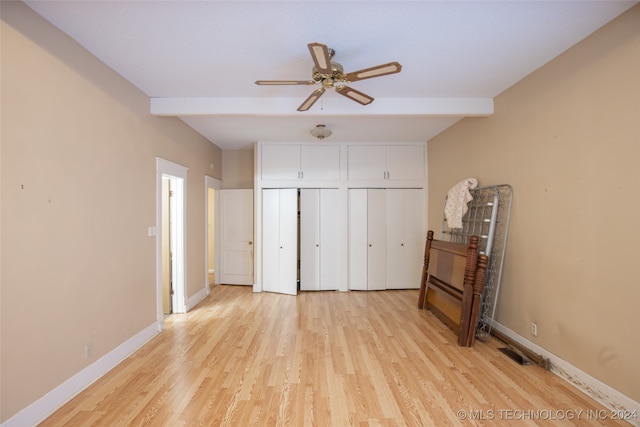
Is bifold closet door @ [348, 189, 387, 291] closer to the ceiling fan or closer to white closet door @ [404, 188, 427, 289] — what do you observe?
white closet door @ [404, 188, 427, 289]

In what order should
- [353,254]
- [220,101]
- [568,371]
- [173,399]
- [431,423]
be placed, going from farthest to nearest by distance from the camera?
[353,254] < [220,101] < [568,371] < [173,399] < [431,423]

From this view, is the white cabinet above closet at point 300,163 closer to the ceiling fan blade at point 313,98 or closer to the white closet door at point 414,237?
the white closet door at point 414,237

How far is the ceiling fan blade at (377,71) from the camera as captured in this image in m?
1.93

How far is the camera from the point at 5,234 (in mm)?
1663

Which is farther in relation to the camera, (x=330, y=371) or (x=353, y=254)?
(x=353, y=254)

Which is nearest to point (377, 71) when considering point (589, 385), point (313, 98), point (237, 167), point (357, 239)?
point (313, 98)

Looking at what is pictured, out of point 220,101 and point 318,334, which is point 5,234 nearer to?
point 220,101

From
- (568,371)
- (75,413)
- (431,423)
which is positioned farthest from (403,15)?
(75,413)

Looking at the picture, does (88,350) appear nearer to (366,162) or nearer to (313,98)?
(313,98)

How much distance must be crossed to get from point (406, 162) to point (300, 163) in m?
1.86

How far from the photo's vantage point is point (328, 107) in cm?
324

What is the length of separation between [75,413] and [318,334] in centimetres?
208

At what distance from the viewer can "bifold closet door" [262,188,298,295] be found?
486 centimetres

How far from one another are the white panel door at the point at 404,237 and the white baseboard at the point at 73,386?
3.78m
